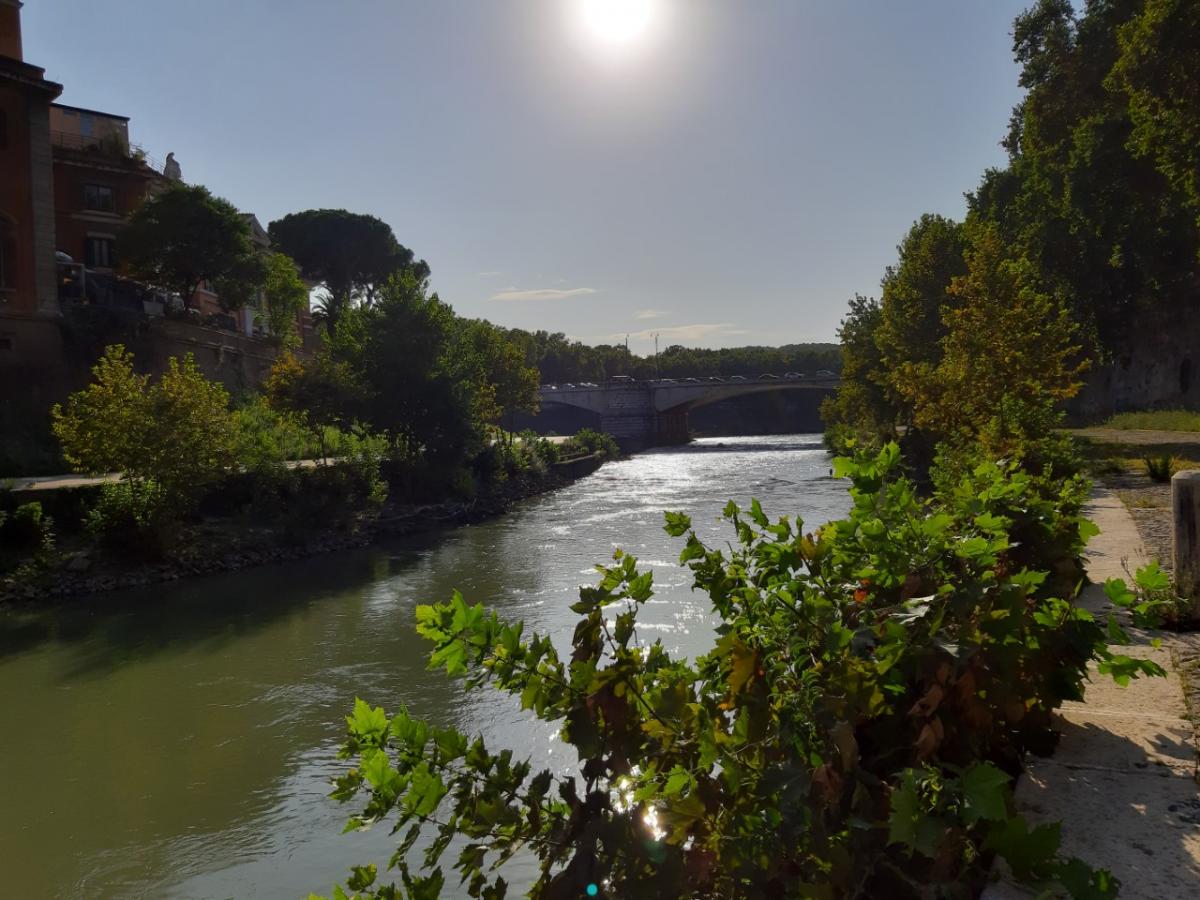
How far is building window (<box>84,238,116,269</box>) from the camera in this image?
38.3 meters

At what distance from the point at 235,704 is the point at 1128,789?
416 inches

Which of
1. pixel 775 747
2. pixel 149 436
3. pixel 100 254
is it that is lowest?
pixel 775 747

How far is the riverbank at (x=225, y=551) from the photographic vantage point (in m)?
17.9

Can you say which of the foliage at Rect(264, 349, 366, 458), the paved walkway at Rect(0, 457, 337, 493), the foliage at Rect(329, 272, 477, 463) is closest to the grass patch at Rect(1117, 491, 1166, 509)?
the paved walkway at Rect(0, 457, 337, 493)

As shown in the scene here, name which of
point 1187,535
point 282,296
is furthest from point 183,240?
point 1187,535

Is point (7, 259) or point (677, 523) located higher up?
point (7, 259)

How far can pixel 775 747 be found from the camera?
2562mm

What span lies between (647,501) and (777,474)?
39.3 feet

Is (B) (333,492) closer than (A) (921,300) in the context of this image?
Yes

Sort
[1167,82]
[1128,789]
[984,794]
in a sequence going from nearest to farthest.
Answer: [984,794]
[1128,789]
[1167,82]

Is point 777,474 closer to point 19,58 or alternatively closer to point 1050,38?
point 1050,38

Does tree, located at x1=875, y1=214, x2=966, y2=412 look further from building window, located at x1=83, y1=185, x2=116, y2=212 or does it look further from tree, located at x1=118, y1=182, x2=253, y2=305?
building window, located at x1=83, y1=185, x2=116, y2=212

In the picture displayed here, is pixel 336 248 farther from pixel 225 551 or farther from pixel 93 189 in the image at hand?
pixel 225 551

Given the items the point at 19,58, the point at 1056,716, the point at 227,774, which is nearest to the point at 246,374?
the point at 19,58
